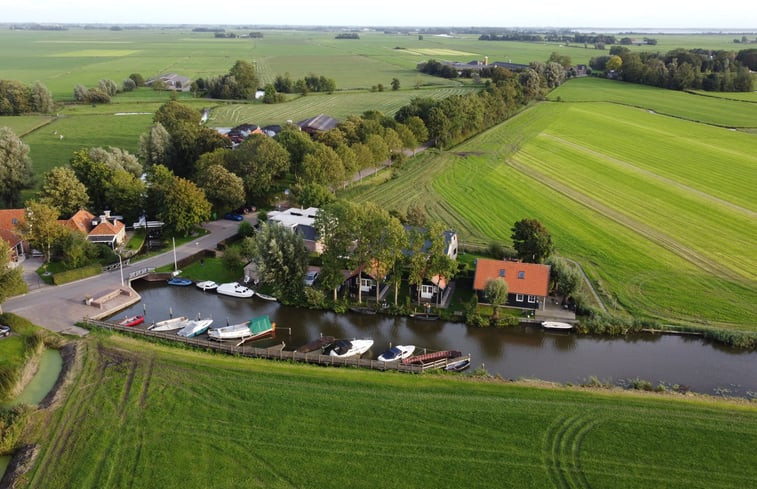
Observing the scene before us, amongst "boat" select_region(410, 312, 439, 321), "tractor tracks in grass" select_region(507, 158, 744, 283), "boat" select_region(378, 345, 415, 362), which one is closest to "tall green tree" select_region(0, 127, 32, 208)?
"boat" select_region(410, 312, 439, 321)

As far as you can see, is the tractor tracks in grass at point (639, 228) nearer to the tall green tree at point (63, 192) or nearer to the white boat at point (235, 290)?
the white boat at point (235, 290)

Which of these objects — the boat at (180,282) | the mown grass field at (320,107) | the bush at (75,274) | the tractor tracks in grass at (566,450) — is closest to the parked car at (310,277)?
the boat at (180,282)

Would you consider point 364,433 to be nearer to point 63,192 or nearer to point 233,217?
point 233,217

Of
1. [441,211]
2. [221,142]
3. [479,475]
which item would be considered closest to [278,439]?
[479,475]

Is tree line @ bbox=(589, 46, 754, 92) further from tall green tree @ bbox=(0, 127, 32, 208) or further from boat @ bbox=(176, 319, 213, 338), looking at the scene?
tall green tree @ bbox=(0, 127, 32, 208)

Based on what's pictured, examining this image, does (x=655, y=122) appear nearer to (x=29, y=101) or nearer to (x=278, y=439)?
(x=278, y=439)

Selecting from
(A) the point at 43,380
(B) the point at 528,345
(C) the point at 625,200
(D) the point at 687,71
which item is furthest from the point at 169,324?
(D) the point at 687,71

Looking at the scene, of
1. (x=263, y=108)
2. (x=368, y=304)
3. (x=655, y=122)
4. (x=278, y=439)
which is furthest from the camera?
(x=263, y=108)
